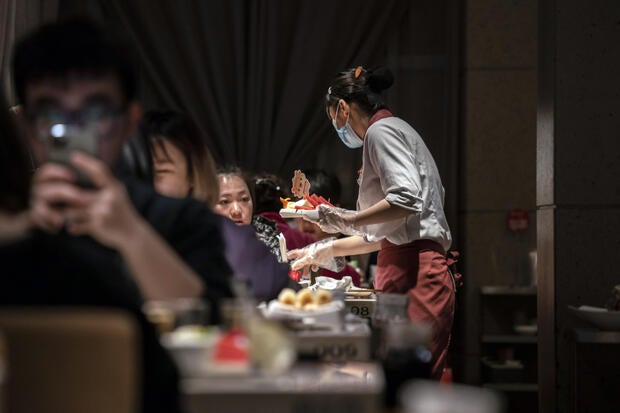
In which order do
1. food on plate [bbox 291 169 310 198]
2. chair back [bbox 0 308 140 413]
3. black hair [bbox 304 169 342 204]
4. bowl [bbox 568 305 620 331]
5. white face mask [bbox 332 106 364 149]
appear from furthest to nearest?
black hair [bbox 304 169 342 204]
food on plate [bbox 291 169 310 198]
white face mask [bbox 332 106 364 149]
bowl [bbox 568 305 620 331]
chair back [bbox 0 308 140 413]

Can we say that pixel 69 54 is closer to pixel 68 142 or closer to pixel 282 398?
pixel 68 142

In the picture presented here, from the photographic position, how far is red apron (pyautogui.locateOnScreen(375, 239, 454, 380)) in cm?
348

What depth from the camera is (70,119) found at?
1675 mm

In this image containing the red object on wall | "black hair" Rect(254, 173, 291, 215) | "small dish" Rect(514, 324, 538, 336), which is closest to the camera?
"black hair" Rect(254, 173, 291, 215)

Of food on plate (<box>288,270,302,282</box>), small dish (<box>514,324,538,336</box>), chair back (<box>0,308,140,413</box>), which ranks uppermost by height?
food on plate (<box>288,270,302,282</box>)

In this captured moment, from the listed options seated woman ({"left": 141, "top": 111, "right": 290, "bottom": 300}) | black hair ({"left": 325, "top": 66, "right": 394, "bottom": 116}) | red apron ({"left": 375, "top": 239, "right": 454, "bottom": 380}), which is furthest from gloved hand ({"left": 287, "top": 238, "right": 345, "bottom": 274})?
seated woman ({"left": 141, "top": 111, "right": 290, "bottom": 300})

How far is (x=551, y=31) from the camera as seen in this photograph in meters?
4.20

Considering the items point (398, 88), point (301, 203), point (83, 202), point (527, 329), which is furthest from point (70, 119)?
point (398, 88)

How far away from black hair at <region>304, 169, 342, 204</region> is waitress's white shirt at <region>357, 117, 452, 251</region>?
5.59ft

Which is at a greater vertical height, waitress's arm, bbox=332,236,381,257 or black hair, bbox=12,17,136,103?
black hair, bbox=12,17,136,103

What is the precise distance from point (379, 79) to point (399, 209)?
0.60 meters

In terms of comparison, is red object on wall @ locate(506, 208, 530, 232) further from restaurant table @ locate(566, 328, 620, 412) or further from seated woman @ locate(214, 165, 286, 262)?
seated woman @ locate(214, 165, 286, 262)

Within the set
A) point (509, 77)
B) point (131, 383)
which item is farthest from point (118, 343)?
point (509, 77)

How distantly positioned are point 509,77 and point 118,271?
19.2ft
